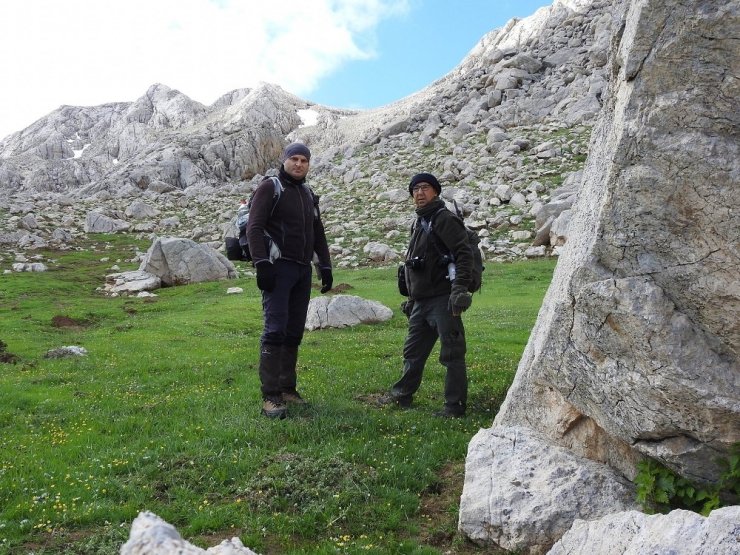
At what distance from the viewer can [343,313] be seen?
22578 millimetres

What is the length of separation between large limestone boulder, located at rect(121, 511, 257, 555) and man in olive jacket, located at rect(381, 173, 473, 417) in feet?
20.6

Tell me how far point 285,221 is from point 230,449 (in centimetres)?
394

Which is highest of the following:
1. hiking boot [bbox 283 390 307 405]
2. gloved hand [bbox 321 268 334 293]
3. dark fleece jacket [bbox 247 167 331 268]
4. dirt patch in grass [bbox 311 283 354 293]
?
dark fleece jacket [bbox 247 167 331 268]

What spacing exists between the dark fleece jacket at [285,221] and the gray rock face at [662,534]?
260 inches

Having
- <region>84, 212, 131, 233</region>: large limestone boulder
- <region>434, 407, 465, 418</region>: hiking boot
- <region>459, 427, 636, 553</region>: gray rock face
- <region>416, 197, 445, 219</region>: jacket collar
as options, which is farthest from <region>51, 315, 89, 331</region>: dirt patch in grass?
<region>84, 212, 131, 233</region>: large limestone boulder

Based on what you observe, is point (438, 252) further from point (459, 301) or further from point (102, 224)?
point (102, 224)

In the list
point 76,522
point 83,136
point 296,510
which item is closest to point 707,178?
point 296,510

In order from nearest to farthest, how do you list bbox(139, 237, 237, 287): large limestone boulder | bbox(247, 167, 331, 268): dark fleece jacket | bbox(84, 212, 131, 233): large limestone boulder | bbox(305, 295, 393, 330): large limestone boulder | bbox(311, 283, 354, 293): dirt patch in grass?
bbox(247, 167, 331, 268): dark fleece jacket → bbox(305, 295, 393, 330): large limestone boulder → bbox(311, 283, 354, 293): dirt patch in grass → bbox(139, 237, 237, 287): large limestone boulder → bbox(84, 212, 131, 233): large limestone boulder

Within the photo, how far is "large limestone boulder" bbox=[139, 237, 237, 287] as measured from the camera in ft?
124

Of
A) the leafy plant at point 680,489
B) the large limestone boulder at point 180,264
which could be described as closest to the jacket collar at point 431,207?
the leafy plant at point 680,489

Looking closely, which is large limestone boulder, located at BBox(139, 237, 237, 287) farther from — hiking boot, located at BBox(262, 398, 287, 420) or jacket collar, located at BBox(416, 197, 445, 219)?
jacket collar, located at BBox(416, 197, 445, 219)

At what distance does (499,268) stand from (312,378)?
71.9ft

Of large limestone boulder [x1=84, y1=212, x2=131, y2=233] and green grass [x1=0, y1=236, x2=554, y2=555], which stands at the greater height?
large limestone boulder [x1=84, y1=212, x2=131, y2=233]

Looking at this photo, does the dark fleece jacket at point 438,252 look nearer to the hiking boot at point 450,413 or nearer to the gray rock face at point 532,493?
the hiking boot at point 450,413
